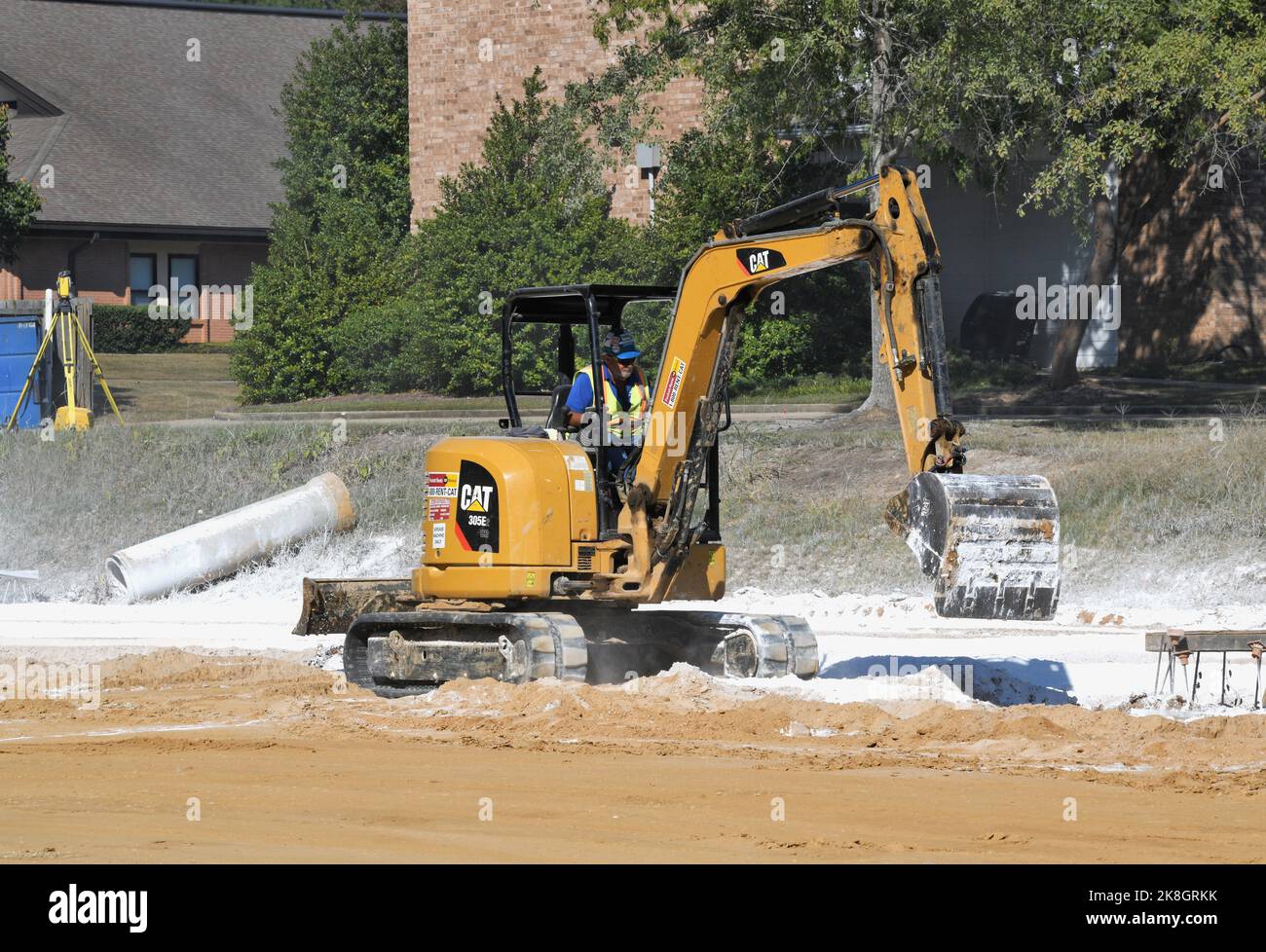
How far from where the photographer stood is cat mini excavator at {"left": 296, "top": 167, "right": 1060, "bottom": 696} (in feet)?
34.3

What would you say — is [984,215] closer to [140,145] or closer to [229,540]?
[229,540]

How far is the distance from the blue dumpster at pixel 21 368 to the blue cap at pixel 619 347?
18.1 meters

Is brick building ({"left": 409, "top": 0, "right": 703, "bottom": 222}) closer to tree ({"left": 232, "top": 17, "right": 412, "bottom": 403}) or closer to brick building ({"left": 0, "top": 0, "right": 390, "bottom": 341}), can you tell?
tree ({"left": 232, "top": 17, "right": 412, "bottom": 403})

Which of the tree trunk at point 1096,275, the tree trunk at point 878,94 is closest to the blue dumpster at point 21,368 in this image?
the tree trunk at point 878,94

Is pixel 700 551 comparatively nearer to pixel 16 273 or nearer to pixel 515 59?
pixel 515 59

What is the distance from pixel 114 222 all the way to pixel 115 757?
1443 inches

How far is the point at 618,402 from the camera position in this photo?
40.5 ft

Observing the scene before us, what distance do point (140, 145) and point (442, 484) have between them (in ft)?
123

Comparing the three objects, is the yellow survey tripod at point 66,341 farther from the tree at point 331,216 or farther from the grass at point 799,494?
the tree at point 331,216

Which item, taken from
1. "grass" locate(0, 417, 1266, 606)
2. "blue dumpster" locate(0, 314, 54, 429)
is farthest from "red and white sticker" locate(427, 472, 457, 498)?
"blue dumpster" locate(0, 314, 54, 429)

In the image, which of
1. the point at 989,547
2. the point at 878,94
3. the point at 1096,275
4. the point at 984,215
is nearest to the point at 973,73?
the point at 878,94

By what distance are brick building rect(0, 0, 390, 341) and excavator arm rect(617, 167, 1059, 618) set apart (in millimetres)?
34440

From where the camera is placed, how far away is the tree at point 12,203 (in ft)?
131

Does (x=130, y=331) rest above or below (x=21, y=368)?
above
